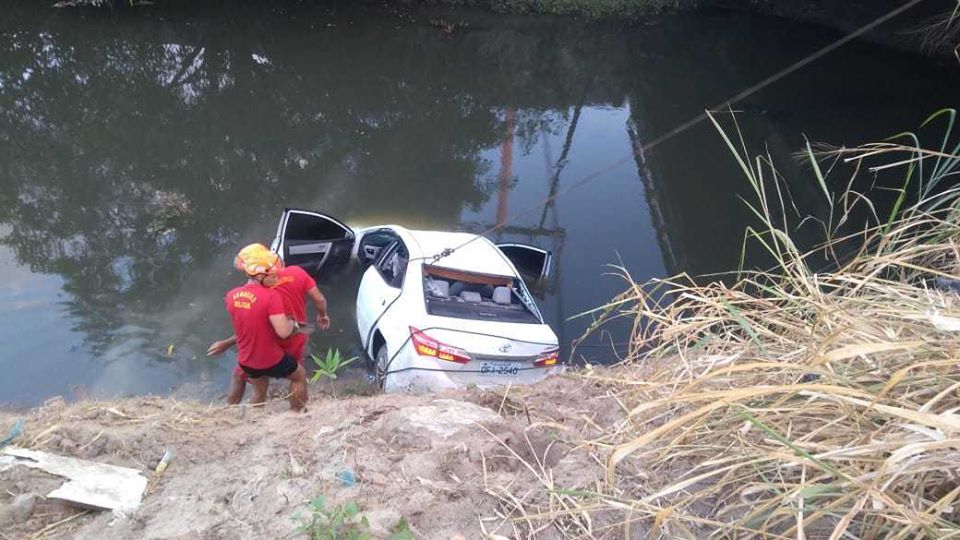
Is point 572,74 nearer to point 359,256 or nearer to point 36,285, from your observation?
point 359,256

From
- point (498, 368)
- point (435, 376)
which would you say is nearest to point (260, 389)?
point (435, 376)

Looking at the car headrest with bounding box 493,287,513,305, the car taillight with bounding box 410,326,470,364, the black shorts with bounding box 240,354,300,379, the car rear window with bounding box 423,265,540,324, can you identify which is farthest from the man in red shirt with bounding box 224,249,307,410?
the car headrest with bounding box 493,287,513,305

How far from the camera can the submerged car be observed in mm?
7359

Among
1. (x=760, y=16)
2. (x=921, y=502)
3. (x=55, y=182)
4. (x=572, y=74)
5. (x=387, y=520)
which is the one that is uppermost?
(x=760, y=16)

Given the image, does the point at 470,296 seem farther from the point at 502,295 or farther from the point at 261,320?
the point at 261,320

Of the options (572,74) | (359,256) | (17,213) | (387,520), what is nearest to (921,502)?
(387,520)

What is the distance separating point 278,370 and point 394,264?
2.70m

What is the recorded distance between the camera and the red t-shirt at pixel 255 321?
6242 millimetres

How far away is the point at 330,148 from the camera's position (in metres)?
15.1

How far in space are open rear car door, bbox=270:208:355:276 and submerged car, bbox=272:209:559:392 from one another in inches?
0.6

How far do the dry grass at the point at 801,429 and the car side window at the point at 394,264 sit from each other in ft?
18.3

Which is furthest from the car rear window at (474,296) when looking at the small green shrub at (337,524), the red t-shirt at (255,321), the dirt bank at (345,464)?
the small green shrub at (337,524)

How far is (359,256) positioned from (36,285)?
428 cm

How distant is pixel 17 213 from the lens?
11445 millimetres
